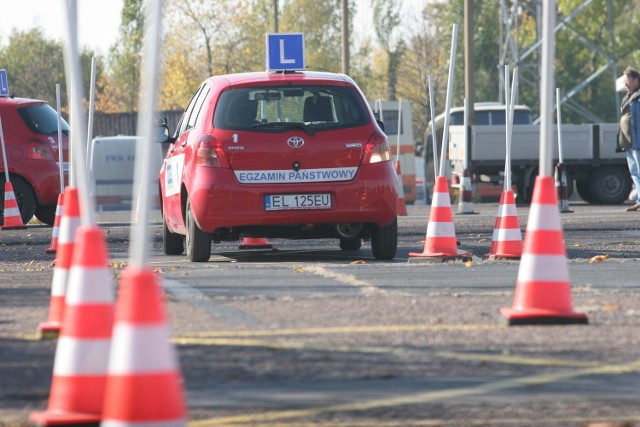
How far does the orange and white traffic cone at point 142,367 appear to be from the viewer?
15.5ft

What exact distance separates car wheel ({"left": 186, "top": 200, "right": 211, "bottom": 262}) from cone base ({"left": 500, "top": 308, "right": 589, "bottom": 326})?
5.20m

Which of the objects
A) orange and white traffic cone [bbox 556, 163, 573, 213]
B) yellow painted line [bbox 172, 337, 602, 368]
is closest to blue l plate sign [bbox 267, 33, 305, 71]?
orange and white traffic cone [bbox 556, 163, 573, 213]

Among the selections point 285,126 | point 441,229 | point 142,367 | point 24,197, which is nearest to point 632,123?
point 24,197

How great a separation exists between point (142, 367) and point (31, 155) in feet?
53.8

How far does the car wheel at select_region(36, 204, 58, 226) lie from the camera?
21.4 meters

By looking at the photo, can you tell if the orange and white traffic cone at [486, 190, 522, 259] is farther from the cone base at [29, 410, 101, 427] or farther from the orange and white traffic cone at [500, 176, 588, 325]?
the cone base at [29, 410, 101, 427]

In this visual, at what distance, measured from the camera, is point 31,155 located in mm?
20781

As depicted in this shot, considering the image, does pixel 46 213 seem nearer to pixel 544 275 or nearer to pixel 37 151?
pixel 37 151

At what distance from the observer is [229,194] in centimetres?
1195

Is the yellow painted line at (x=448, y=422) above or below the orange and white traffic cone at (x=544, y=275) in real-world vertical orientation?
below

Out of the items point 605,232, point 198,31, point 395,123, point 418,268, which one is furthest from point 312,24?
point 418,268

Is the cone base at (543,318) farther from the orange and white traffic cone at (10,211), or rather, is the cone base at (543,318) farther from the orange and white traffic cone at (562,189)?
the orange and white traffic cone at (562,189)

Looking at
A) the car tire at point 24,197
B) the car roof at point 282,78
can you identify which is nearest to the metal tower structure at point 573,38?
the car tire at point 24,197

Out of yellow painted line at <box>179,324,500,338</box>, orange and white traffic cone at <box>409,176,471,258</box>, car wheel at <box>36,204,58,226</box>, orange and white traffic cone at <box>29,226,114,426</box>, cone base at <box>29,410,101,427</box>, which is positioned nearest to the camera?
cone base at <box>29,410,101,427</box>
